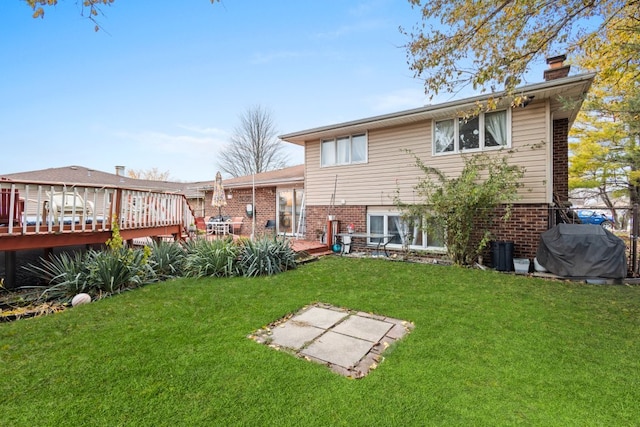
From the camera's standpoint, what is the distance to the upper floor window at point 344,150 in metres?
10.1

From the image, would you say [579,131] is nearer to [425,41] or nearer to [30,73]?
[425,41]

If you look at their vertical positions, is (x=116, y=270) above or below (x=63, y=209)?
below

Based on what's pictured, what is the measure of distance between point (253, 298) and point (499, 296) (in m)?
4.12

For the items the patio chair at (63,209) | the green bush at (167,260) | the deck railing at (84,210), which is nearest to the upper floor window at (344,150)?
the deck railing at (84,210)

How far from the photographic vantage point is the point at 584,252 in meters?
6.14

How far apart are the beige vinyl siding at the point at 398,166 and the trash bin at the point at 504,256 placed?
1.27 m

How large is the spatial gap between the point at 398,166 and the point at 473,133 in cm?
222

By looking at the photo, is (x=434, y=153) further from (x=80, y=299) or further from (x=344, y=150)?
(x=80, y=299)

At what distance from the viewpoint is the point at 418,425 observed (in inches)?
79.7

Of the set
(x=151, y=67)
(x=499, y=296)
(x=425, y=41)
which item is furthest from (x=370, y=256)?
(x=151, y=67)

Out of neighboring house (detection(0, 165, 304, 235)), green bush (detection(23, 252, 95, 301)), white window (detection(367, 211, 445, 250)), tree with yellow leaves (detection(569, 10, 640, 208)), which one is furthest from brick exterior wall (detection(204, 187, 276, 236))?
tree with yellow leaves (detection(569, 10, 640, 208))

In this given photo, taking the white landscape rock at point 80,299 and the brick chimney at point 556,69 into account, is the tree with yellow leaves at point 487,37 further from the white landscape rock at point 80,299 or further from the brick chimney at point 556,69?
the white landscape rock at point 80,299

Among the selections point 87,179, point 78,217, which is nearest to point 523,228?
point 78,217

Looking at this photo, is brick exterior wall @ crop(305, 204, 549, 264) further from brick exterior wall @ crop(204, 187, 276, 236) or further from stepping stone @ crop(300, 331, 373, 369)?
brick exterior wall @ crop(204, 187, 276, 236)
